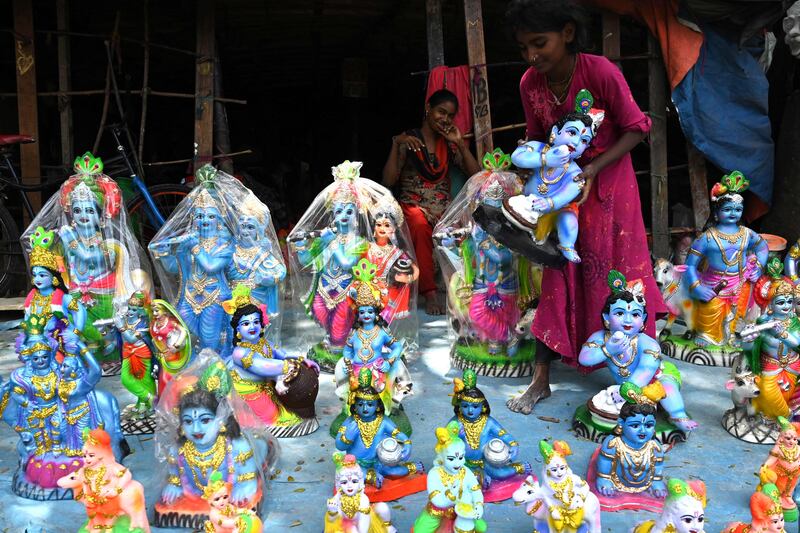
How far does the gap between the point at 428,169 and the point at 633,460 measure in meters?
3.63

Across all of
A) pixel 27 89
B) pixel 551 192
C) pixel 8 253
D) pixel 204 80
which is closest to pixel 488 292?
pixel 551 192

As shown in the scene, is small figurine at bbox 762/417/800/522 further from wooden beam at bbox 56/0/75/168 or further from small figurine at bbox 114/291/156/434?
wooden beam at bbox 56/0/75/168

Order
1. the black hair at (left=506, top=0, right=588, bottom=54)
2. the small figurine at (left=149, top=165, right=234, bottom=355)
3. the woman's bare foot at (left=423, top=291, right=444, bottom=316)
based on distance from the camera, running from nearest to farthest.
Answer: the black hair at (left=506, top=0, right=588, bottom=54) → the small figurine at (left=149, top=165, right=234, bottom=355) → the woman's bare foot at (left=423, top=291, right=444, bottom=316)

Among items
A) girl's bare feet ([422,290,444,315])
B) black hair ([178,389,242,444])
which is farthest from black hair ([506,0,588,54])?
girl's bare feet ([422,290,444,315])

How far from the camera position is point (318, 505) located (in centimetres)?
339

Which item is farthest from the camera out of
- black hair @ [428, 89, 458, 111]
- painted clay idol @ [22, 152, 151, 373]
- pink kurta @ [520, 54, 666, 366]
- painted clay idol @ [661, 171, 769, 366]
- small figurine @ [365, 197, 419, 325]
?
black hair @ [428, 89, 458, 111]

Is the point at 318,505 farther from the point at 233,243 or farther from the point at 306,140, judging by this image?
the point at 306,140

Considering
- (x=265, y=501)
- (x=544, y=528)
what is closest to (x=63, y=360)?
(x=265, y=501)

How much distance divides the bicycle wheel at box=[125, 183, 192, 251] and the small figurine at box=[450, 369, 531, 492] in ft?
12.9

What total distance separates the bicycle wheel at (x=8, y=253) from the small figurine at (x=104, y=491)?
445 centimetres

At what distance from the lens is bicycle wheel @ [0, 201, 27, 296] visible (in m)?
6.63

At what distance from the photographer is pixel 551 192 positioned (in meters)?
3.71

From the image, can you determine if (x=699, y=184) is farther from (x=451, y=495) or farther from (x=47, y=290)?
(x=47, y=290)

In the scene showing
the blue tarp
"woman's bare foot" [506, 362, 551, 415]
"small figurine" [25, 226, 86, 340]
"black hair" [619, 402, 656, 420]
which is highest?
the blue tarp
